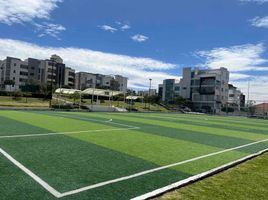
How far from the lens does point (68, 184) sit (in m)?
5.65

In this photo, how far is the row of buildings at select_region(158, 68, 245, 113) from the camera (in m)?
96.6

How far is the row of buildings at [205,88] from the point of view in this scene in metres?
96.6

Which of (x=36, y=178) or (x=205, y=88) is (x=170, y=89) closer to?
(x=205, y=88)

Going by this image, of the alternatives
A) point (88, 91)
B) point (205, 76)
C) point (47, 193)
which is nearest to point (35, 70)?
point (88, 91)

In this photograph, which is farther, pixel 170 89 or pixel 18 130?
pixel 170 89

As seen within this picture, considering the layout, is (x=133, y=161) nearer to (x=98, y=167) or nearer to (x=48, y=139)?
(x=98, y=167)

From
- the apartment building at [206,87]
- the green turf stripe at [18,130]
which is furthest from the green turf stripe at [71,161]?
the apartment building at [206,87]

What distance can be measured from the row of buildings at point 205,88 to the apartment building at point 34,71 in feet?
135

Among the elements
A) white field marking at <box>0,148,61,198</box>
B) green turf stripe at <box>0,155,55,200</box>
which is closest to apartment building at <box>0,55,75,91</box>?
white field marking at <box>0,148,61,198</box>

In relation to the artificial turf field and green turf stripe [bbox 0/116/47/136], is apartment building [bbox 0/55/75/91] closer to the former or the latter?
green turf stripe [bbox 0/116/47/136]

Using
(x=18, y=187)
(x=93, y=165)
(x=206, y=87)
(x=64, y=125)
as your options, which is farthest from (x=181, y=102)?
(x=18, y=187)

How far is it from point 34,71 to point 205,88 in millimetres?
58693

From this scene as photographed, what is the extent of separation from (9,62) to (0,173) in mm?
96509

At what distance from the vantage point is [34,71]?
9819 centimetres
